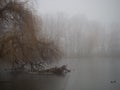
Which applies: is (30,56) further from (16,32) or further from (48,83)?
(48,83)

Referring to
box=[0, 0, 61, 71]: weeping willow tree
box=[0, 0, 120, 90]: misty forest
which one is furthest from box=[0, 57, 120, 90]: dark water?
box=[0, 0, 61, 71]: weeping willow tree

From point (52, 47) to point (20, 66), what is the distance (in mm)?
1032

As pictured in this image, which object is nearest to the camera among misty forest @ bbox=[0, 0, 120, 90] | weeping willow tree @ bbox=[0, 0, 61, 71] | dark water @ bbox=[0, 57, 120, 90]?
dark water @ bbox=[0, 57, 120, 90]

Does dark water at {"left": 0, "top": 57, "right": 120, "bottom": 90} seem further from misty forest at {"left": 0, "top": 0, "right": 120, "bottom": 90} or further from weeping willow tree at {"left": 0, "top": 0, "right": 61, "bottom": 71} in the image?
weeping willow tree at {"left": 0, "top": 0, "right": 61, "bottom": 71}

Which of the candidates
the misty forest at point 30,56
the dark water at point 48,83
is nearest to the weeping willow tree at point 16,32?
the misty forest at point 30,56

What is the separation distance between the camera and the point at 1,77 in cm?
438

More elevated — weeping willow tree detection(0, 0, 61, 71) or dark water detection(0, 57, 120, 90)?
weeping willow tree detection(0, 0, 61, 71)

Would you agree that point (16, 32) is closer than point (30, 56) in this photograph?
Yes

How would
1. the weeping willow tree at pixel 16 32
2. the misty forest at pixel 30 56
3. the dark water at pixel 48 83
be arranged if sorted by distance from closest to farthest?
the dark water at pixel 48 83 → the misty forest at pixel 30 56 → the weeping willow tree at pixel 16 32

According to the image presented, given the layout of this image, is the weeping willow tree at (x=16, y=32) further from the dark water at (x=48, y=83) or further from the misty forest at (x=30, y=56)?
the dark water at (x=48, y=83)

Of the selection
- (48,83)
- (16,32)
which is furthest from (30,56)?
(48,83)

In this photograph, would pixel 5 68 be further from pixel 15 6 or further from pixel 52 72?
pixel 15 6

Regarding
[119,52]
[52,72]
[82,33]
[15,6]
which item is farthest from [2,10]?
[82,33]

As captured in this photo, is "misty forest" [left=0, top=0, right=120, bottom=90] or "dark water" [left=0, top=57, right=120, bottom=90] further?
"misty forest" [left=0, top=0, right=120, bottom=90]
